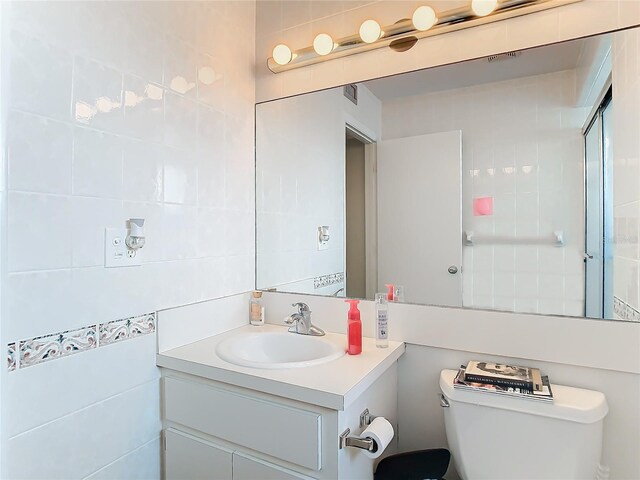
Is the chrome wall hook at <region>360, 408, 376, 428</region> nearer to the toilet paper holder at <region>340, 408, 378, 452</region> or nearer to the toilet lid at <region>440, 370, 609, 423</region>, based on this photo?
the toilet paper holder at <region>340, 408, 378, 452</region>

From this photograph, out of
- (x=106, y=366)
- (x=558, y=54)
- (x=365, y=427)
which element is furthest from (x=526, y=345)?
(x=106, y=366)

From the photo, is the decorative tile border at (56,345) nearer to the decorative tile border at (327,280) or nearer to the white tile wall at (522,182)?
the decorative tile border at (327,280)

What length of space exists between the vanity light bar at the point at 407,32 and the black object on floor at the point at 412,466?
1382mm

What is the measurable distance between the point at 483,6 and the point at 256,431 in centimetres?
149

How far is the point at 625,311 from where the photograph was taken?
1.09m

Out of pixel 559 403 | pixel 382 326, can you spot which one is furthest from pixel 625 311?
pixel 382 326

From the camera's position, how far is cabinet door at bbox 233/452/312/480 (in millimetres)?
1057

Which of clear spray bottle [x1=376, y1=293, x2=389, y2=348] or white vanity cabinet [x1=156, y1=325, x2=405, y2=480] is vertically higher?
clear spray bottle [x1=376, y1=293, x2=389, y2=348]

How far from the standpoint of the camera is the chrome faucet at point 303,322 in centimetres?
150

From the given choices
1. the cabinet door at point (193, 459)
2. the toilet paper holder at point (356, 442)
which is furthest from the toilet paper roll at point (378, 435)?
the cabinet door at point (193, 459)

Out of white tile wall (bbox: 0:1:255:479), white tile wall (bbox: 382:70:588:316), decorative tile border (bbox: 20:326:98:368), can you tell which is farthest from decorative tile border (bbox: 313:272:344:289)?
decorative tile border (bbox: 20:326:98:368)

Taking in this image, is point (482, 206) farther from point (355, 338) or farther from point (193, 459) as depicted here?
point (193, 459)

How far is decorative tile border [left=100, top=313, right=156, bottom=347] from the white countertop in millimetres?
111

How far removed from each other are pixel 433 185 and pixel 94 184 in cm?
112
